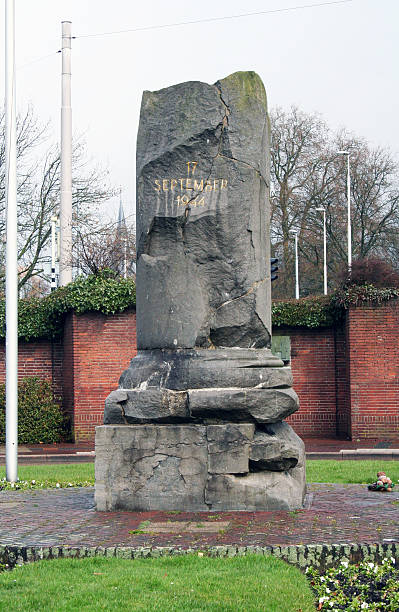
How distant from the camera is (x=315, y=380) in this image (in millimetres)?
25047

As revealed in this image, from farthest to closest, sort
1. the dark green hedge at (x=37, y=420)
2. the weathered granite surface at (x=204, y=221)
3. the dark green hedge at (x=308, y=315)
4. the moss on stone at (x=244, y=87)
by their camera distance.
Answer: the dark green hedge at (x=308, y=315) → the dark green hedge at (x=37, y=420) → the moss on stone at (x=244, y=87) → the weathered granite surface at (x=204, y=221)

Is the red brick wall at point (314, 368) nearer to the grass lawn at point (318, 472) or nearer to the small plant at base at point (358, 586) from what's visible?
the grass lawn at point (318, 472)

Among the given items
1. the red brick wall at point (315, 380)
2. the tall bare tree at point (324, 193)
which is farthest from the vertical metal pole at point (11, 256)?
the tall bare tree at point (324, 193)

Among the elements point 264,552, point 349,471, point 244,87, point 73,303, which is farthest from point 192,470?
point 73,303

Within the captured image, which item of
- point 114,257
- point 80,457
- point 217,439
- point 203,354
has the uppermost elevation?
point 114,257

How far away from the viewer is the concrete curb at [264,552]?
6.64 meters

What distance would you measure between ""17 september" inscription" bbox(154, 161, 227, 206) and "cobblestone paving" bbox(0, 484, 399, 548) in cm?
306

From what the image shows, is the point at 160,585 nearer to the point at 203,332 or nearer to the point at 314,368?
the point at 203,332

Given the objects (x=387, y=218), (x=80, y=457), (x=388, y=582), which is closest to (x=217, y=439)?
(x=388, y=582)

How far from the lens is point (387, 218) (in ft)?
141

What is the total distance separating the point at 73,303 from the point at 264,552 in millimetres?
17623

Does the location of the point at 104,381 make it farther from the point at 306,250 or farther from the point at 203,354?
the point at 306,250

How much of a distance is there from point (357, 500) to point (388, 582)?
9.99ft

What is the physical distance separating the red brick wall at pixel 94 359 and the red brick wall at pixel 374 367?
5.83 meters
